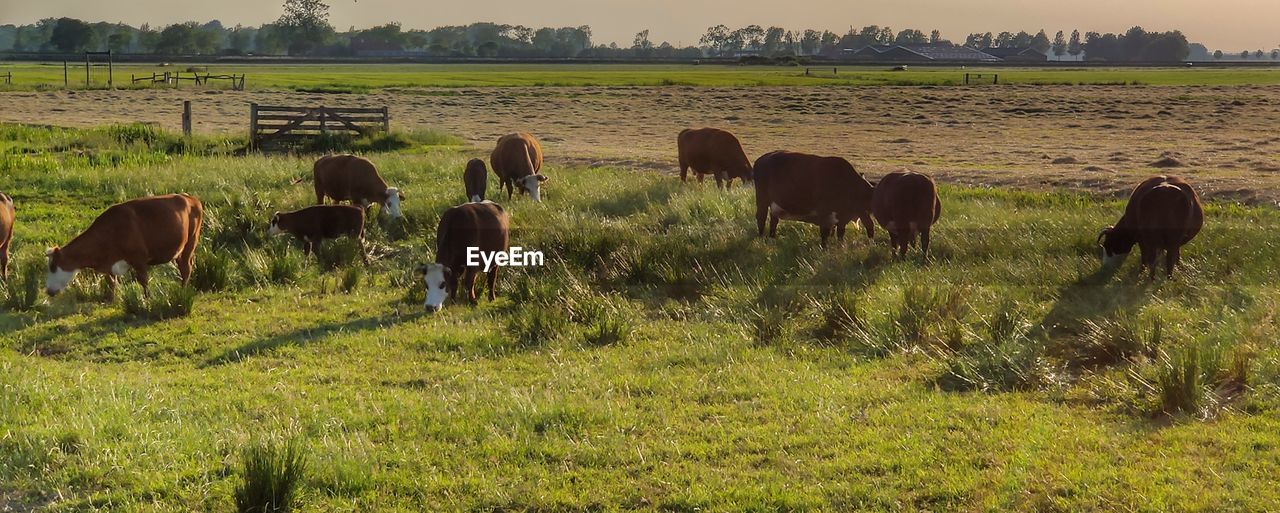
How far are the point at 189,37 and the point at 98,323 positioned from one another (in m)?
171

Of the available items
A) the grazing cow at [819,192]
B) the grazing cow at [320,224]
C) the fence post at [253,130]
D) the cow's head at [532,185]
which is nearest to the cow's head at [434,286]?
the grazing cow at [320,224]

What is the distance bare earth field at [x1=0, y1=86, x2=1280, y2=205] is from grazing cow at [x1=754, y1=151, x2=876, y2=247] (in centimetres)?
734

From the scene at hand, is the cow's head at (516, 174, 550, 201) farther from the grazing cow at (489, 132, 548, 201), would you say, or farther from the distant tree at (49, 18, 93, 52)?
the distant tree at (49, 18, 93, 52)

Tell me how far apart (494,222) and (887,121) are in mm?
35931

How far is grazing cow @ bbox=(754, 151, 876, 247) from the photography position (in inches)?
553

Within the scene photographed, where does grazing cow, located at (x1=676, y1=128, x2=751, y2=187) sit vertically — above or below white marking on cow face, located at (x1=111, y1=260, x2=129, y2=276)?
above

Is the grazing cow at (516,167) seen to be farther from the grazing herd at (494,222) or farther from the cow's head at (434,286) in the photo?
the cow's head at (434,286)

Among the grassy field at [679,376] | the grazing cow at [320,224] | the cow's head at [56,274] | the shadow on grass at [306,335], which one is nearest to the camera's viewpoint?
the grassy field at [679,376]

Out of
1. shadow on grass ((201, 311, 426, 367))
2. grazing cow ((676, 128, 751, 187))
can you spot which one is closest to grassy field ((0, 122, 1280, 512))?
shadow on grass ((201, 311, 426, 367))

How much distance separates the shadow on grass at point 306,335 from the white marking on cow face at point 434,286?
0.62 ft

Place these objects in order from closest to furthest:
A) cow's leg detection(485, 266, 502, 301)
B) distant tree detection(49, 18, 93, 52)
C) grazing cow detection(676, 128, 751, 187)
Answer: cow's leg detection(485, 266, 502, 301), grazing cow detection(676, 128, 751, 187), distant tree detection(49, 18, 93, 52)

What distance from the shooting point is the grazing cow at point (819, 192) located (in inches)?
553

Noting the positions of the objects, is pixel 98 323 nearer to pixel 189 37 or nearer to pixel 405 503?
pixel 405 503

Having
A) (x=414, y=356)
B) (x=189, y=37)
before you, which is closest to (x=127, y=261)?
(x=414, y=356)
